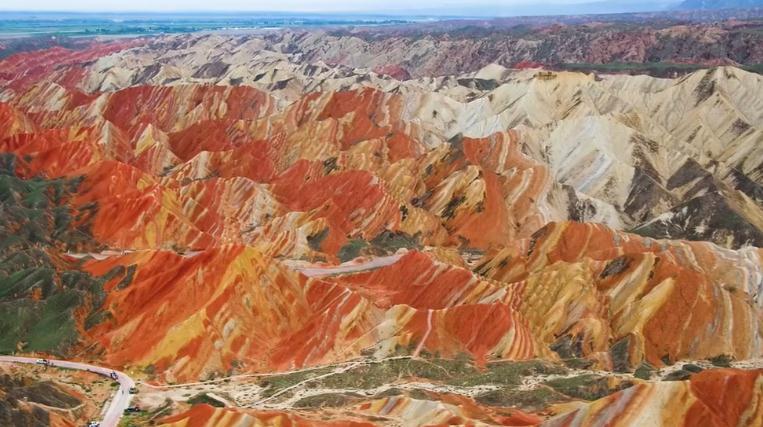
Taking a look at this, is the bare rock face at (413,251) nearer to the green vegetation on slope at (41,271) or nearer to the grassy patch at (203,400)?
the green vegetation on slope at (41,271)

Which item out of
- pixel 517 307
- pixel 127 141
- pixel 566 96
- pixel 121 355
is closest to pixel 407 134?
pixel 566 96

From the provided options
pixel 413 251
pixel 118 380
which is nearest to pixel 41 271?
pixel 118 380

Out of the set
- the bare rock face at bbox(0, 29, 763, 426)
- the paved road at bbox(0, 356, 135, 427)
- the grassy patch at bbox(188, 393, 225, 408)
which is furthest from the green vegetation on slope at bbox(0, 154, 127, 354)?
the grassy patch at bbox(188, 393, 225, 408)

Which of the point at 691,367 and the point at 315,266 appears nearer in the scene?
the point at 691,367

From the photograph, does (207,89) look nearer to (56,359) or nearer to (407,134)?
(407,134)

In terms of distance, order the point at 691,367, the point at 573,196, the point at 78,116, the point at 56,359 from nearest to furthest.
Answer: the point at 691,367, the point at 56,359, the point at 573,196, the point at 78,116

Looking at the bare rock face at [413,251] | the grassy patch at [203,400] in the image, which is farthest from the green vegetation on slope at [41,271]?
the grassy patch at [203,400]

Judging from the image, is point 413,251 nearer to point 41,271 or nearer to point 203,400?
point 203,400
